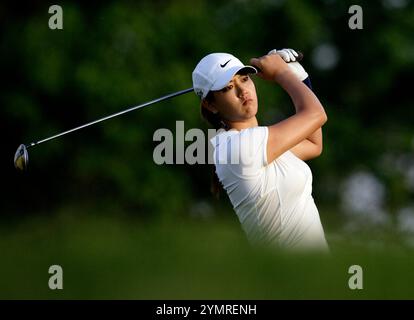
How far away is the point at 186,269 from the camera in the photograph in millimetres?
2197

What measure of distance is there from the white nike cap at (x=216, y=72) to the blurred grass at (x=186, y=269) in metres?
1.20

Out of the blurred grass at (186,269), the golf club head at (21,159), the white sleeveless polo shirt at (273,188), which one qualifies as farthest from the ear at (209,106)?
the blurred grass at (186,269)

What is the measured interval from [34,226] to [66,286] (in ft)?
3.22

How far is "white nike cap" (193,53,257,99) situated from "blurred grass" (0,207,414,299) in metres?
1.20

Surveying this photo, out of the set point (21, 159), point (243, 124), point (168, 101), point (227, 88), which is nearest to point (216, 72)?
point (227, 88)

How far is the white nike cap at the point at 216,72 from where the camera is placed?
3.61 metres

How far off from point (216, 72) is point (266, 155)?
381 mm

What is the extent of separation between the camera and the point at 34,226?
3.14 metres

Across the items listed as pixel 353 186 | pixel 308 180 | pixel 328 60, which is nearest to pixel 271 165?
pixel 308 180

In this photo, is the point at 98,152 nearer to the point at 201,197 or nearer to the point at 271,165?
the point at 201,197

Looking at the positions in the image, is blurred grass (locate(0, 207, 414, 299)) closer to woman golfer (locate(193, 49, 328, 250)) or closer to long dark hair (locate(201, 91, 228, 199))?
woman golfer (locate(193, 49, 328, 250))

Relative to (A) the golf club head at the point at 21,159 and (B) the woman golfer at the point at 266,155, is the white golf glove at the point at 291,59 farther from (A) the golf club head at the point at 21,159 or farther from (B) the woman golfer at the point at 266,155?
(A) the golf club head at the point at 21,159

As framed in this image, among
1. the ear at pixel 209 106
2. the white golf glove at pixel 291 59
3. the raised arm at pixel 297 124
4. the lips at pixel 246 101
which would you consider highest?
the white golf glove at pixel 291 59

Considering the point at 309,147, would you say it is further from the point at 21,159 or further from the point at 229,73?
the point at 21,159
